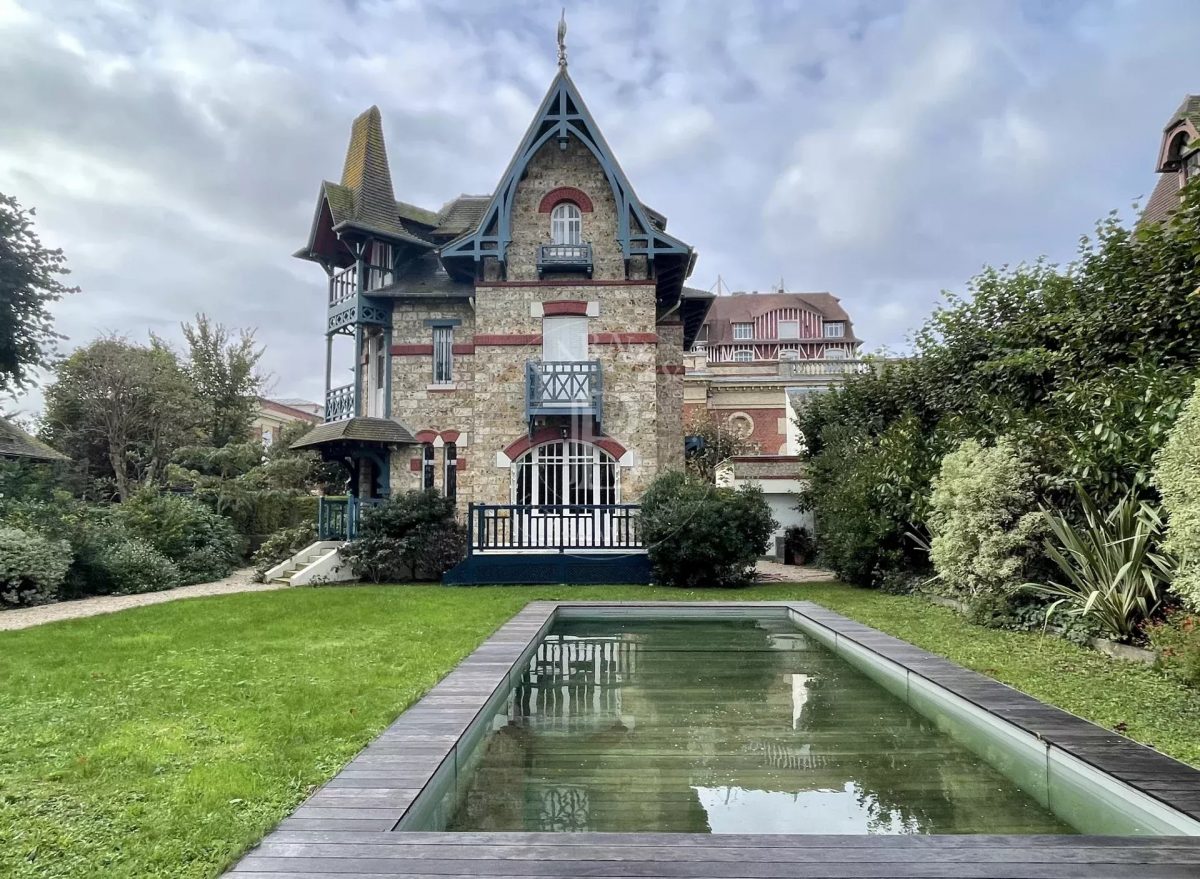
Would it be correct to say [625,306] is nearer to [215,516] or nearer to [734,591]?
[734,591]

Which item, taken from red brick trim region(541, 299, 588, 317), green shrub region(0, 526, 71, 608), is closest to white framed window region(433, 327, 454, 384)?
red brick trim region(541, 299, 588, 317)

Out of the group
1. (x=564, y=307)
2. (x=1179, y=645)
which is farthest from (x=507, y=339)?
(x=1179, y=645)

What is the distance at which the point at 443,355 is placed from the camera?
18094 mm

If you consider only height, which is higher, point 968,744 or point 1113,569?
point 1113,569

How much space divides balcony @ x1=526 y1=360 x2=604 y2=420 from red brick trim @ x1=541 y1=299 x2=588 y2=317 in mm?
1256

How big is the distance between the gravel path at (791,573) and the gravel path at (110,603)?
32.1 ft

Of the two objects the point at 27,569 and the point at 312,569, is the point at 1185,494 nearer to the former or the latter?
the point at 312,569

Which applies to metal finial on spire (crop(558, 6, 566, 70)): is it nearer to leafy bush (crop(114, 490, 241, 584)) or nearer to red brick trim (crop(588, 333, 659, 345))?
red brick trim (crop(588, 333, 659, 345))

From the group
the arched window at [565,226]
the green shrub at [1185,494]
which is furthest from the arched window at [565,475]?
the green shrub at [1185,494]

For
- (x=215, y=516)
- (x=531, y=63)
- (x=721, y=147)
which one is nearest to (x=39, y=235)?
(x=215, y=516)

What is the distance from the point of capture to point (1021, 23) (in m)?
9.01

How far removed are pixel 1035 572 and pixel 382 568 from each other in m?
11.2

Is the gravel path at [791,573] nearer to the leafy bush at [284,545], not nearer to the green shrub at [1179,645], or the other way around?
the green shrub at [1179,645]

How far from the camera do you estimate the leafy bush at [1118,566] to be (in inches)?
272
